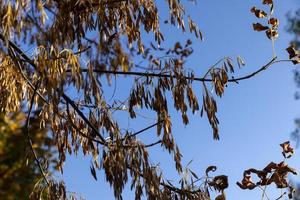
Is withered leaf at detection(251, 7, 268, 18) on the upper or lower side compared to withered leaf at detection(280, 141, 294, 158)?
upper

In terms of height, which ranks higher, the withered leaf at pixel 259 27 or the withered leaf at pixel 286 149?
the withered leaf at pixel 259 27

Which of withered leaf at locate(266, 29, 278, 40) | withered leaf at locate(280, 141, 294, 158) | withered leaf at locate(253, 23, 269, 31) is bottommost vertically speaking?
withered leaf at locate(280, 141, 294, 158)

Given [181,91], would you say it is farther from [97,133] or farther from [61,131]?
[61,131]

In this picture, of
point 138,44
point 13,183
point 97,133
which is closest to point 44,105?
point 97,133

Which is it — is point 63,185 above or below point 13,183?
below

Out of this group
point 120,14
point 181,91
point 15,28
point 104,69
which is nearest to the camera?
point 15,28

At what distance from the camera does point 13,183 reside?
20.0 ft

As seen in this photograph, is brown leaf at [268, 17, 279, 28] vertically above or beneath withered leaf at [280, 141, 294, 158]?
above

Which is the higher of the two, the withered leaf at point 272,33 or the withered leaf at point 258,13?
the withered leaf at point 258,13

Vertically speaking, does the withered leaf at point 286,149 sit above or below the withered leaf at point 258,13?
below

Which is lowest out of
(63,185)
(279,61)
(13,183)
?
(63,185)

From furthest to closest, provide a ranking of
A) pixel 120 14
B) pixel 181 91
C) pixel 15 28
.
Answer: pixel 120 14
pixel 181 91
pixel 15 28

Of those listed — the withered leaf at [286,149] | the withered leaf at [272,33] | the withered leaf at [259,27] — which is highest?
the withered leaf at [259,27]

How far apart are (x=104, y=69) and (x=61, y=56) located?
0.92ft
